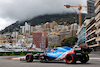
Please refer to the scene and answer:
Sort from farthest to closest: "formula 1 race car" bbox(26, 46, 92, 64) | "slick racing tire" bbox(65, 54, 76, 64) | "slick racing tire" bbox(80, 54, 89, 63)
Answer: "slick racing tire" bbox(80, 54, 89, 63), "formula 1 race car" bbox(26, 46, 92, 64), "slick racing tire" bbox(65, 54, 76, 64)

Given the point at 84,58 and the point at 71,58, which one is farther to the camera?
the point at 84,58

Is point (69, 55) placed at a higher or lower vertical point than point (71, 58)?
higher

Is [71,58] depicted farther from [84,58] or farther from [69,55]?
[84,58]

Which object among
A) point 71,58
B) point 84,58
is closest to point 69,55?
point 71,58

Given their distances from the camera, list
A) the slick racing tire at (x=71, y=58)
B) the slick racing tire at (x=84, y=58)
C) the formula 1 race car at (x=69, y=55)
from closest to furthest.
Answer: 1. the slick racing tire at (x=71, y=58)
2. the formula 1 race car at (x=69, y=55)
3. the slick racing tire at (x=84, y=58)

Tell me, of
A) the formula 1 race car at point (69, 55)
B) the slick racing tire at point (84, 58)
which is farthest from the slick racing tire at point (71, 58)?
the slick racing tire at point (84, 58)

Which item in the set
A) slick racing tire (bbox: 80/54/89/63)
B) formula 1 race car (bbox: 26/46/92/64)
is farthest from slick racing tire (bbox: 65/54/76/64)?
slick racing tire (bbox: 80/54/89/63)

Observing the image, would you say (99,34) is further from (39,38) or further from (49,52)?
(39,38)

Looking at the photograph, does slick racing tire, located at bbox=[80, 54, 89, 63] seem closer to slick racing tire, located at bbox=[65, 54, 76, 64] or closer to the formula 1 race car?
the formula 1 race car

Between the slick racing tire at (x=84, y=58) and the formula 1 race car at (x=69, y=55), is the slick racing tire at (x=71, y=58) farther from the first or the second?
the slick racing tire at (x=84, y=58)

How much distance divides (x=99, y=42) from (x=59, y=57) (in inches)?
1609

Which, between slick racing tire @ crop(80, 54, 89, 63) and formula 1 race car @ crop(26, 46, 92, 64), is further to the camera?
slick racing tire @ crop(80, 54, 89, 63)

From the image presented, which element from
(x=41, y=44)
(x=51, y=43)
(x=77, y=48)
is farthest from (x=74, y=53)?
(x=41, y=44)

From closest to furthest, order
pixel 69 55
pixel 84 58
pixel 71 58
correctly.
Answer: pixel 69 55 → pixel 71 58 → pixel 84 58
